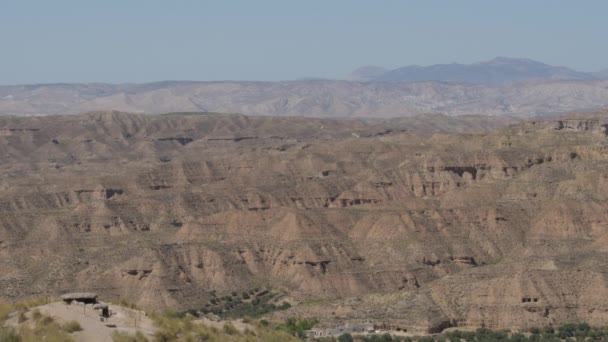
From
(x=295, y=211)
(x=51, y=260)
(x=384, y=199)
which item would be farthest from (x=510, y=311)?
(x=384, y=199)

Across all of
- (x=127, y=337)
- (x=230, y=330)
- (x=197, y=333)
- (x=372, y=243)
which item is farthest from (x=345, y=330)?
(x=127, y=337)

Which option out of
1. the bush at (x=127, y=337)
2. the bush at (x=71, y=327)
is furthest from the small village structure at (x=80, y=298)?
the bush at (x=127, y=337)

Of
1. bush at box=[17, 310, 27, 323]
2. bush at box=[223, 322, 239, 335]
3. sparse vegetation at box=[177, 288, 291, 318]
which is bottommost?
sparse vegetation at box=[177, 288, 291, 318]

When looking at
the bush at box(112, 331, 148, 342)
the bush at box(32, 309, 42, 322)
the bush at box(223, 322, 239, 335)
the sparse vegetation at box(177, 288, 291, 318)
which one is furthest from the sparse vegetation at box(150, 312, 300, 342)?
the sparse vegetation at box(177, 288, 291, 318)

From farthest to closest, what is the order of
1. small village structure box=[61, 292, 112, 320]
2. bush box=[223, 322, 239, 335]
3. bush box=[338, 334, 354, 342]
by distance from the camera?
bush box=[338, 334, 354, 342]
bush box=[223, 322, 239, 335]
small village structure box=[61, 292, 112, 320]

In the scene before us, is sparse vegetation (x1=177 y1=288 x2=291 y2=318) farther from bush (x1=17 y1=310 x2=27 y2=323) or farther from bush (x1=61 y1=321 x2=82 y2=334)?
bush (x1=61 y1=321 x2=82 y2=334)

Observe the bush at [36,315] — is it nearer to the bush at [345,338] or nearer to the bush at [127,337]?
the bush at [127,337]

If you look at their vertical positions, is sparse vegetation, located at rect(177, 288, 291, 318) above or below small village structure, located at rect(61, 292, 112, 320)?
below

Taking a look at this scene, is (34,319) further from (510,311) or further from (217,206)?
(217,206)

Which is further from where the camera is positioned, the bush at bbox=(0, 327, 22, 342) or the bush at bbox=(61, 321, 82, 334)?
the bush at bbox=(61, 321, 82, 334)
